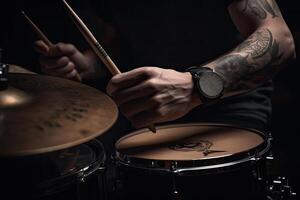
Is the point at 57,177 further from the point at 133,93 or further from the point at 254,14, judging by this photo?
the point at 254,14

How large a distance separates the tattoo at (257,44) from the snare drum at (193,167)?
8.6 inches

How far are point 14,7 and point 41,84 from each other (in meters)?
0.93

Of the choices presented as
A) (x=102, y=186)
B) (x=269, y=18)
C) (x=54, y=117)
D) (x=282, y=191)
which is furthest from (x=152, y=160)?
(x=269, y=18)

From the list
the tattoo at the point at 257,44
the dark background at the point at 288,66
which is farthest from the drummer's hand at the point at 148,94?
the dark background at the point at 288,66

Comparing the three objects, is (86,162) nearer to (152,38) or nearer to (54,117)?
(54,117)

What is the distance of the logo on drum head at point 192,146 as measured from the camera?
3.27ft

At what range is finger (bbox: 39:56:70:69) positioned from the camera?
1.38 m

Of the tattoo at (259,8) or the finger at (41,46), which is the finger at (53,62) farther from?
the tattoo at (259,8)

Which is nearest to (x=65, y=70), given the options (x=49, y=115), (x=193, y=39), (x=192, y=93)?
(x=193, y=39)

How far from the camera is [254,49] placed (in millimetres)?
1162

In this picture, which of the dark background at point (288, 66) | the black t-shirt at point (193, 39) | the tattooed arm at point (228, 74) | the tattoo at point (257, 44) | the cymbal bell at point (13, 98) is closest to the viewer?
the cymbal bell at point (13, 98)

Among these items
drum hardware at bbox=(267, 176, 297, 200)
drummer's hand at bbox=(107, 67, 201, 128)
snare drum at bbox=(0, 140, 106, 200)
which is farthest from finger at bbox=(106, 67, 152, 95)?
drum hardware at bbox=(267, 176, 297, 200)

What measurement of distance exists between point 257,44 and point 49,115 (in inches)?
22.6

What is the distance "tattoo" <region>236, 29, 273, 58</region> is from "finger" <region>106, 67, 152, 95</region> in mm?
327
